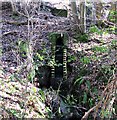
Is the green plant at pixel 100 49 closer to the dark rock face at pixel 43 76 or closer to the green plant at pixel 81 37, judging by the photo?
the green plant at pixel 81 37

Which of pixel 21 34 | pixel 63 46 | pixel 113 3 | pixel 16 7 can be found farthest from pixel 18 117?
pixel 16 7

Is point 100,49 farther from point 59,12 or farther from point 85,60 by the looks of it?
point 59,12

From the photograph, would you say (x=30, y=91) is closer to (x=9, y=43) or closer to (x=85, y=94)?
(x=85, y=94)

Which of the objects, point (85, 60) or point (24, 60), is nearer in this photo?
point (24, 60)

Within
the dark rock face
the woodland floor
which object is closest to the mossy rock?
the woodland floor

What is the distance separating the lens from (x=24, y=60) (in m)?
4.26

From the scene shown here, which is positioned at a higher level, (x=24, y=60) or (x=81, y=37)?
(x=81, y=37)

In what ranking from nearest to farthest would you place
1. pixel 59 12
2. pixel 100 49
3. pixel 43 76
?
pixel 43 76
pixel 100 49
pixel 59 12

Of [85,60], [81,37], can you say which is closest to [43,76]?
[85,60]

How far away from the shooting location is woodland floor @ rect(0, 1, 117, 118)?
3240 mm

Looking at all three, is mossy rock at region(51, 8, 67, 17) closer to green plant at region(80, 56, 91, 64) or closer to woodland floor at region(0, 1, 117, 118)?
woodland floor at region(0, 1, 117, 118)

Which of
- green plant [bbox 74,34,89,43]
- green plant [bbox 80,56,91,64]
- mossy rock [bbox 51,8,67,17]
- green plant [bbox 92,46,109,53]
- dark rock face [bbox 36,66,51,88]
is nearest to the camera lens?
dark rock face [bbox 36,66,51,88]

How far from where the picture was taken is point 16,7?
21.5 feet

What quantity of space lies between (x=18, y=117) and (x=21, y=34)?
8.70 feet
